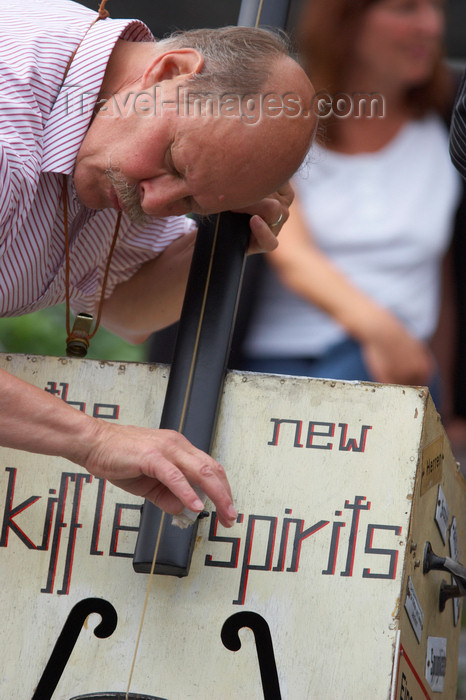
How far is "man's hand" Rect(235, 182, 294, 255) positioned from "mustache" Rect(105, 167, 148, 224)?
16 centimetres

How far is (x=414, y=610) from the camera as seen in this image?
159 cm

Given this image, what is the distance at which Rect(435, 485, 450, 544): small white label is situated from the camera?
1.72m

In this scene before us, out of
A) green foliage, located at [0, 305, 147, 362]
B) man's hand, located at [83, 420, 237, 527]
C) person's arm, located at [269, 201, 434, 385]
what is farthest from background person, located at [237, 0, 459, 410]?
green foliage, located at [0, 305, 147, 362]

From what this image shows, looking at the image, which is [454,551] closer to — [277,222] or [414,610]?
[414,610]

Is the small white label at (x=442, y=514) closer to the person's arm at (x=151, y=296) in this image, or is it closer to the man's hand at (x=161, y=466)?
the man's hand at (x=161, y=466)

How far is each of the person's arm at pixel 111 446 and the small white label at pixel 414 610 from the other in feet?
0.89

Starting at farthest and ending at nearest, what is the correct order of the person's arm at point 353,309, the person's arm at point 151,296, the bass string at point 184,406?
the person's arm at point 353,309, the person's arm at point 151,296, the bass string at point 184,406

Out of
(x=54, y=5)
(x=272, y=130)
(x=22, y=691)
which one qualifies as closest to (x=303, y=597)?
(x=22, y=691)

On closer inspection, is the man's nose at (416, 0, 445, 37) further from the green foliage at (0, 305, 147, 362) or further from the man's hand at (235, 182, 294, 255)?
the green foliage at (0, 305, 147, 362)

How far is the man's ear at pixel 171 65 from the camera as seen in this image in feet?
5.52

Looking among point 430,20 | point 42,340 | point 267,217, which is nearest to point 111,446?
point 267,217

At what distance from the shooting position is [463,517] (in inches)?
77.4

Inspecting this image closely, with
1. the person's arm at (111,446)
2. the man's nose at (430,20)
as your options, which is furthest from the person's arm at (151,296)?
the man's nose at (430,20)

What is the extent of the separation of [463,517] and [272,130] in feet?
2.47
